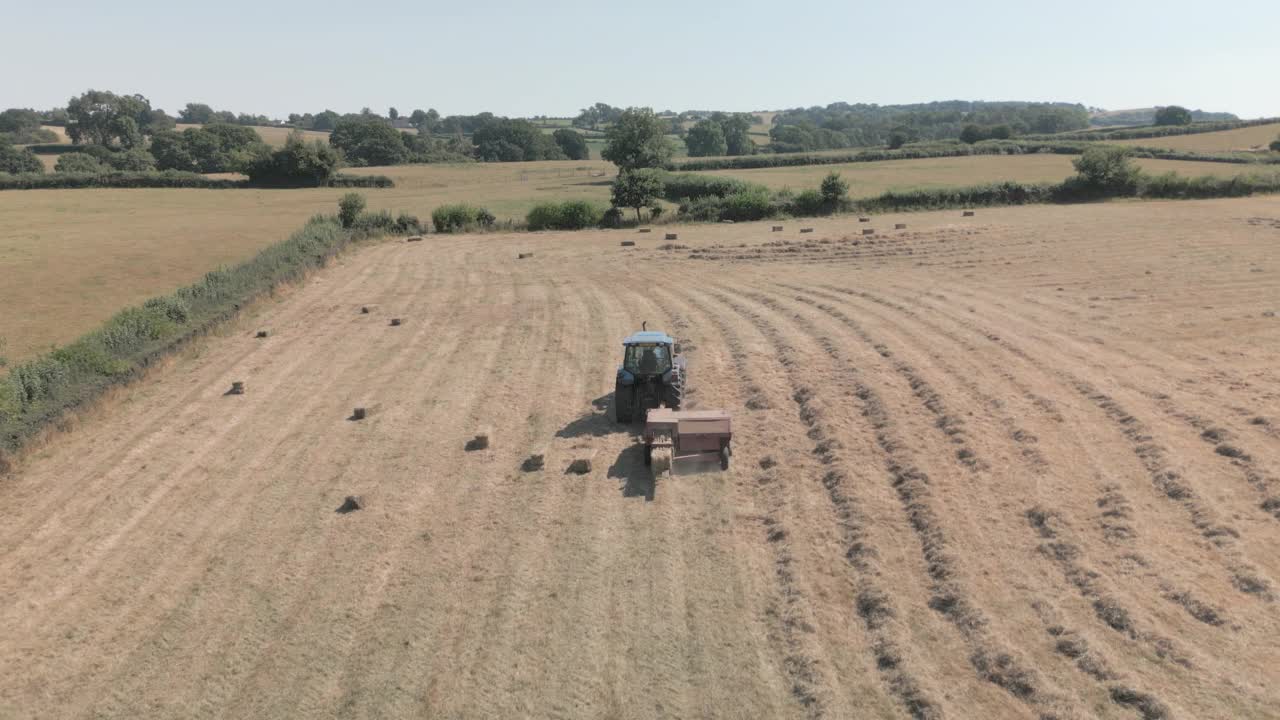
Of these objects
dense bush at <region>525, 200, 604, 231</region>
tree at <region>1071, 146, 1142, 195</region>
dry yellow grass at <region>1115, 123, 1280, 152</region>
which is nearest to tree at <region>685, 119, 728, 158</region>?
dry yellow grass at <region>1115, 123, 1280, 152</region>

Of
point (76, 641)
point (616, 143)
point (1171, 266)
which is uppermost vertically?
point (616, 143)

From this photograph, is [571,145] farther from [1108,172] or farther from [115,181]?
[1108,172]

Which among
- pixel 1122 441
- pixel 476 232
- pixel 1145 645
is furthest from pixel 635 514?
pixel 476 232

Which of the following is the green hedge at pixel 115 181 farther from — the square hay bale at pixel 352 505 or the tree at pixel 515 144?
the square hay bale at pixel 352 505

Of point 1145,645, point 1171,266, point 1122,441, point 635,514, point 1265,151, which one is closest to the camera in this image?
point 1145,645

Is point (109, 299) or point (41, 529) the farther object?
point (109, 299)

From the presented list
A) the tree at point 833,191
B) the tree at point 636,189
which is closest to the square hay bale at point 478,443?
the tree at point 636,189

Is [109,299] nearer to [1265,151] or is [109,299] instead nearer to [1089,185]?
[1089,185]

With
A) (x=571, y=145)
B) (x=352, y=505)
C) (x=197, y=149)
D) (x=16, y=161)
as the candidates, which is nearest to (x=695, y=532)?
(x=352, y=505)
